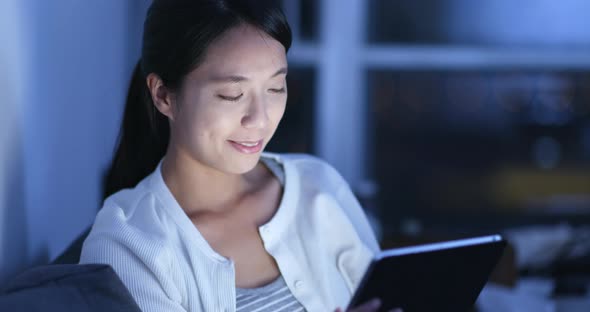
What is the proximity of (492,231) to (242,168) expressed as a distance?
97.7 inches

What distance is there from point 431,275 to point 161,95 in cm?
56

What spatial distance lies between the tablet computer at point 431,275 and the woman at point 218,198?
0.05 metres

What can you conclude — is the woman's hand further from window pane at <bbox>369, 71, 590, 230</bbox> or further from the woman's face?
window pane at <bbox>369, 71, 590, 230</bbox>

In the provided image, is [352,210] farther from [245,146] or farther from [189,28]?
[189,28]

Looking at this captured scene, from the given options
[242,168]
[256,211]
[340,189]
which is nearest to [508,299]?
[340,189]

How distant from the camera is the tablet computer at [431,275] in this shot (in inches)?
42.5

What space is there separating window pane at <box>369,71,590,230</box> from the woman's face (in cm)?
228

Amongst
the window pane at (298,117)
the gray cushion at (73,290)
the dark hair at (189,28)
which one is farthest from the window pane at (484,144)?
the gray cushion at (73,290)

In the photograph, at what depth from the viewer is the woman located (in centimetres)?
128

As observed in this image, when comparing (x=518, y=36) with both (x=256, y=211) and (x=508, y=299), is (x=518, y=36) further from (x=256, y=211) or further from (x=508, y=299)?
(x=256, y=211)

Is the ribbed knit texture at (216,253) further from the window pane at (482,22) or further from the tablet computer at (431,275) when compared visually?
the window pane at (482,22)

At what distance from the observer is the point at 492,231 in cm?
358

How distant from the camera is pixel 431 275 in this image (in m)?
1.15

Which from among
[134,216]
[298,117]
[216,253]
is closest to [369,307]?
[216,253]
